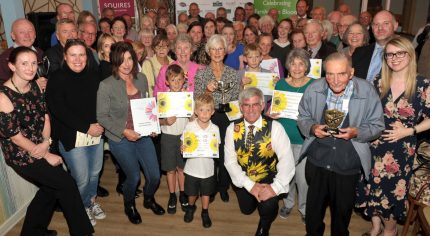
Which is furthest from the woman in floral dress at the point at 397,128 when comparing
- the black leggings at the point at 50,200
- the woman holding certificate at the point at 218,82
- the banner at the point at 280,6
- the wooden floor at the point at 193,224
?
the banner at the point at 280,6

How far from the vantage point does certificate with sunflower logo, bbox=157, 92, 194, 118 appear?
397cm

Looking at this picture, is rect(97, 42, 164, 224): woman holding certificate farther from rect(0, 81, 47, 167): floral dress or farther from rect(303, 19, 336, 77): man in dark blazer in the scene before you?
rect(303, 19, 336, 77): man in dark blazer

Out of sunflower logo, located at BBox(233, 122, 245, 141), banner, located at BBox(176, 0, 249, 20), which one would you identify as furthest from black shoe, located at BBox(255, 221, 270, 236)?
banner, located at BBox(176, 0, 249, 20)

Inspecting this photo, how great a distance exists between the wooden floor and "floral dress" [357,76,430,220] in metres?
0.78

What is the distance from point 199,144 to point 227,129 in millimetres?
341

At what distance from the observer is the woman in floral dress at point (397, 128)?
3.12 metres

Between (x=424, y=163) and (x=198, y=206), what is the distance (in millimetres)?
2719

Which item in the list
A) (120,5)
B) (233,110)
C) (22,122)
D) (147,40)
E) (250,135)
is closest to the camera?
(22,122)

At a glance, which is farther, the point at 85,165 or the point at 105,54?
the point at 105,54

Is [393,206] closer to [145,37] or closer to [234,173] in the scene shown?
[234,173]

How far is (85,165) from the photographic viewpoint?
12.3 feet

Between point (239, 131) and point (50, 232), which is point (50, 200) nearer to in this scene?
point (50, 232)

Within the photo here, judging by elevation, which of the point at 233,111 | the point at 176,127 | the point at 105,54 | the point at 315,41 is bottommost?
the point at 176,127

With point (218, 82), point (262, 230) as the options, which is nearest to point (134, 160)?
point (218, 82)
